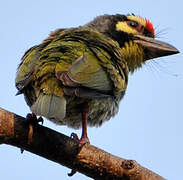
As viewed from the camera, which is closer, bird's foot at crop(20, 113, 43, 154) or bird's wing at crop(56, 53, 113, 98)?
bird's foot at crop(20, 113, 43, 154)

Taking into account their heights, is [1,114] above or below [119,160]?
above

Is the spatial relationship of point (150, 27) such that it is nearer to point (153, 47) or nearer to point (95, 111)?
point (153, 47)

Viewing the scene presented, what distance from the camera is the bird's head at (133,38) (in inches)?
193

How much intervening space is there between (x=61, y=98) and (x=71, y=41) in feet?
3.07

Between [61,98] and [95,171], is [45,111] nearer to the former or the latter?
[61,98]

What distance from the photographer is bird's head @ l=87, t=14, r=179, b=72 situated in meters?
4.91

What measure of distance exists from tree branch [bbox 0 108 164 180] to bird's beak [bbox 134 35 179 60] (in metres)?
2.16

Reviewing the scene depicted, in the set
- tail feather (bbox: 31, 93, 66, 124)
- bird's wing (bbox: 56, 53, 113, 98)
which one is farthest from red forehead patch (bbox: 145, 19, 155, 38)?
tail feather (bbox: 31, 93, 66, 124)

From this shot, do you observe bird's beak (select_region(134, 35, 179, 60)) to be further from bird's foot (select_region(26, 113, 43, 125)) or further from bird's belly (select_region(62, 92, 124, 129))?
bird's foot (select_region(26, 113, 43, 125))

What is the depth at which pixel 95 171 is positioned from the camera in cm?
308

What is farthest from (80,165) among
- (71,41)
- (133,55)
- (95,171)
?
(133,55)

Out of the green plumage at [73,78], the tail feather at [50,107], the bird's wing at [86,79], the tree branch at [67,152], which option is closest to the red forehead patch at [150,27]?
the green plumage at [73,78]

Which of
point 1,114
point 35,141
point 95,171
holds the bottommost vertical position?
point 95,171

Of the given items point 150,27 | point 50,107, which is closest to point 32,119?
point 50,107
